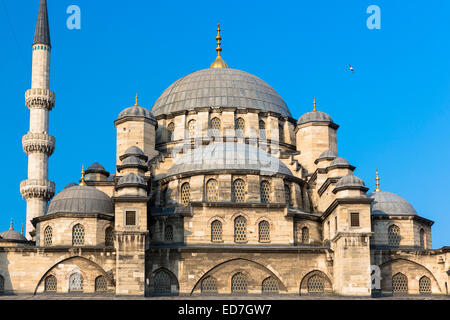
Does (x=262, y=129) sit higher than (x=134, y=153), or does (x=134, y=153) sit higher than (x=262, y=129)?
(x=262, y=129)

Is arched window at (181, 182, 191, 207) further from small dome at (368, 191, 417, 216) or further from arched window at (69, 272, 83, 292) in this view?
small dome at (368, 191, 417, 216)

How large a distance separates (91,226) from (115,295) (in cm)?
443

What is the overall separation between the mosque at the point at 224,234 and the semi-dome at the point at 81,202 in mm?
62

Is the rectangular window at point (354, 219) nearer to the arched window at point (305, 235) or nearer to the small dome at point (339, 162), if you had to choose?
the arched window at point (305, 235)

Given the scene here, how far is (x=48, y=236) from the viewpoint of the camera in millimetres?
41562

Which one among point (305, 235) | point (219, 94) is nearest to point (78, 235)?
point (305, 235)

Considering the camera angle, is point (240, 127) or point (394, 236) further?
point (240, 127)

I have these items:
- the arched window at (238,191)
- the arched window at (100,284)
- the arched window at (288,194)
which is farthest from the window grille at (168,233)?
the arched window at (288,194)

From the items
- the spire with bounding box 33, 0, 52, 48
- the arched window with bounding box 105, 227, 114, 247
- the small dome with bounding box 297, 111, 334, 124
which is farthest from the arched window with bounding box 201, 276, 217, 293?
the spire with bounding box 33, 0, 52, 48

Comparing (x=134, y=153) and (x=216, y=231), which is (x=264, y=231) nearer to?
(x=216, y=231)

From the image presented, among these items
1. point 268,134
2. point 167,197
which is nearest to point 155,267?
point 167,197

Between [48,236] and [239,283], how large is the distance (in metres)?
9.48

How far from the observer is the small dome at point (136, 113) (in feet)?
163
